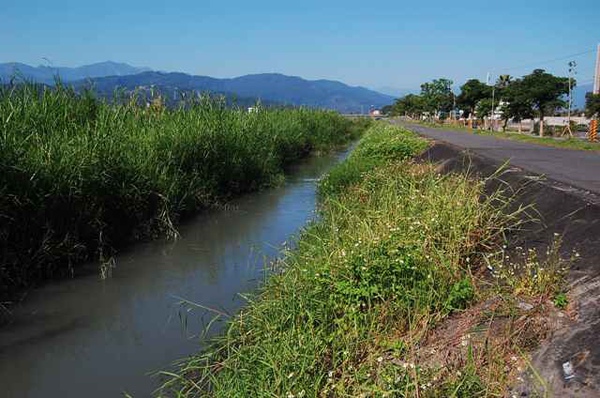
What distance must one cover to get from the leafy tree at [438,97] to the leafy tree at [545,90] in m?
30.3

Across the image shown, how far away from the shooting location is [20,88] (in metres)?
7.85

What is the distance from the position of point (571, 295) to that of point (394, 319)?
44.8 inches

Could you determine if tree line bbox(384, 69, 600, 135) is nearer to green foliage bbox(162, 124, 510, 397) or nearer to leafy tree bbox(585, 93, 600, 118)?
leafy tree bbox(585, 93, 600, 118)

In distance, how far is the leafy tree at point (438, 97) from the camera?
247ft

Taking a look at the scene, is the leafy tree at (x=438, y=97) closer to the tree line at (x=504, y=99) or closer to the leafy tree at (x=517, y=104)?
the tree line at (x=504, y=99)

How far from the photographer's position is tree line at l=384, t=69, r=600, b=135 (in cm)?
4334

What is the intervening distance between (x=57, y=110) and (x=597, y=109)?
130 ft

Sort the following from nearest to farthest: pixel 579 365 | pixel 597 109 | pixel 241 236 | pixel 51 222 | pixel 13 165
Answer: pixel 579 365
pixel 13 165
pixel 51 222
pixel 241 236
pixel 597 109

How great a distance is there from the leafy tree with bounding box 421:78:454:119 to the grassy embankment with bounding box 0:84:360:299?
2657 inches

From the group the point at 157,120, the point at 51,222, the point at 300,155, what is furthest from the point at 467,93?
the point at 51,222

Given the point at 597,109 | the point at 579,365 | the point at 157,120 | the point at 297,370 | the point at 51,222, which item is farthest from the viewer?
the point at 597,109

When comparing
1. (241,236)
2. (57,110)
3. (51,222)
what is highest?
Answer: (57,110)

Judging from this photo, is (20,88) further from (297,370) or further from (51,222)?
(297,370)

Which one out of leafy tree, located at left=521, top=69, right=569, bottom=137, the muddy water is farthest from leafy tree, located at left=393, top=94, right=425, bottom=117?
the muddy water
